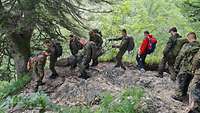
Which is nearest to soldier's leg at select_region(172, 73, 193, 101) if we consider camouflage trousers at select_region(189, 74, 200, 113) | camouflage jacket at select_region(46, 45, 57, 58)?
camouflage trousers at select_region(189, 74, 200, 113)

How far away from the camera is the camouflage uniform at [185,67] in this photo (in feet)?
39.5

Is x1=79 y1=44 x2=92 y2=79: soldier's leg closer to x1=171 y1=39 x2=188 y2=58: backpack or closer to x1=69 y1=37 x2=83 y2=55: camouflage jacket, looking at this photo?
x1=69 y1=37 x2=83 y2=55: camouflage jacket

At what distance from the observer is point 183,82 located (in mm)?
12195

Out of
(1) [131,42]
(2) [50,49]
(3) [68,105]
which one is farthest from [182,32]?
(3) [68,105]

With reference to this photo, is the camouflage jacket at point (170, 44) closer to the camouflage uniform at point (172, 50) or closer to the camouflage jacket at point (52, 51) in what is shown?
the camouflage uniform at point (172, 50)

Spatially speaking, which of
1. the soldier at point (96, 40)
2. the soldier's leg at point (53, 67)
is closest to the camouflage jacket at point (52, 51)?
the soldier's leg at point (53, 67)

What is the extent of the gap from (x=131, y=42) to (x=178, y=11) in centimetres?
1074

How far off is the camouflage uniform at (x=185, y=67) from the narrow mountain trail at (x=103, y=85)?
1.53 ft

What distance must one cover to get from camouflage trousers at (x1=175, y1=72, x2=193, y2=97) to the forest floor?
1.21 ft

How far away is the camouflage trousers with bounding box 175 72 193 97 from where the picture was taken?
478 inches

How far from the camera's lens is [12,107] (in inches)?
478

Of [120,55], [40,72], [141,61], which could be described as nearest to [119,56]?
[120,55]

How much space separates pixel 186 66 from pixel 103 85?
318cm

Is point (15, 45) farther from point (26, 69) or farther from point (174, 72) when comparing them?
point (174, 72)
